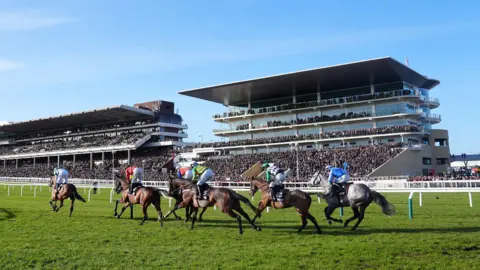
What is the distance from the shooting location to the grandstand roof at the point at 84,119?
61656 mm

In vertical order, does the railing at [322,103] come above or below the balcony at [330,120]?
above

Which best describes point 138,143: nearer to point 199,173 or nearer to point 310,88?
point 310,88

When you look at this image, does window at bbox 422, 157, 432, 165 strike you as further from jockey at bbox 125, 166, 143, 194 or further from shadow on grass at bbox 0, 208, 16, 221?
shadow on grass at bbox 0, 208, 16, 221

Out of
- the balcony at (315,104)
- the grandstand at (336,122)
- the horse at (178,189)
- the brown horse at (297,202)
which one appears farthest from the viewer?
the balcony at (315,104)

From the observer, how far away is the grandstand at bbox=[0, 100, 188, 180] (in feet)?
198

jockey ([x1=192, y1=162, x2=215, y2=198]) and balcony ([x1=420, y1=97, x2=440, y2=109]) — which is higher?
balcony ([x1=420, y1=97, x2=440, y2=109])

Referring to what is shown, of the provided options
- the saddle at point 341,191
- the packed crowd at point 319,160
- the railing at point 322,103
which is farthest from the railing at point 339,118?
the saddle at point 341,191

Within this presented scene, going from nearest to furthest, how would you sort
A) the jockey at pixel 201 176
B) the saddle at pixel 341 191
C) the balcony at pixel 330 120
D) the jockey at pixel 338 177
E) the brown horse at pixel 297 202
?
1. the brown horse at pixel 297 202
2. the saddle at pixel 341 191
3. the jockey at pixel 338 177
4. the jockey at pixel 201 176
5. the balcony at pixel 330 120

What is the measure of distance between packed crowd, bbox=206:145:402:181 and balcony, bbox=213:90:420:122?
24.8ft

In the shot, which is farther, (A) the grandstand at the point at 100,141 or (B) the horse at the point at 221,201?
(A) the grandstand at the point at 100,141

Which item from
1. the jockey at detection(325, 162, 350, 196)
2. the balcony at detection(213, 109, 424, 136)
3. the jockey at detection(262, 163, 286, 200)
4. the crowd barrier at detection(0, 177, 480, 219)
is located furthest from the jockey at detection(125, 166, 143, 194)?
the balcony at detection(213, 109, 424, 136)

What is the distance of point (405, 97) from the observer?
44.6m

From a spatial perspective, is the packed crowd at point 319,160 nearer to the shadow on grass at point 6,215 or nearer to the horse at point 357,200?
the horse at point 357,200

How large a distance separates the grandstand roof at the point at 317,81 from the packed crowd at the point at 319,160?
27.4 ft
